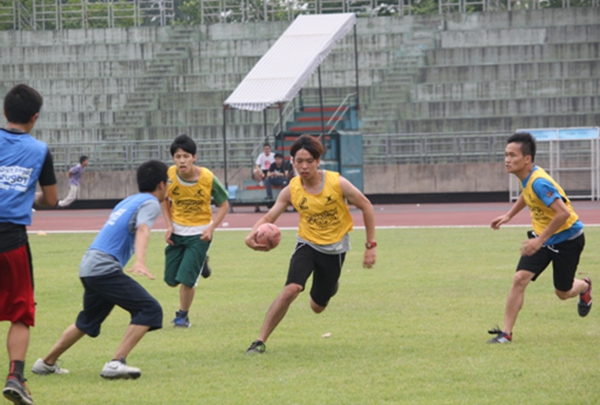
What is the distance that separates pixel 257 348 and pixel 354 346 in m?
0.93

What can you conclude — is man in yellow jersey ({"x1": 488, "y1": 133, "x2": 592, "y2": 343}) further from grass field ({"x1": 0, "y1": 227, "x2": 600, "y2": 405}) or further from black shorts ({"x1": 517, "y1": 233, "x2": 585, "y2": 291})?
grass field ({"x1": 0, "y1": 227, "x2": 600, "y2": 405})

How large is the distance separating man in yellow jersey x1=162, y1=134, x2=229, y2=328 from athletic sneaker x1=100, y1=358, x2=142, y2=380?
2828 millimetres

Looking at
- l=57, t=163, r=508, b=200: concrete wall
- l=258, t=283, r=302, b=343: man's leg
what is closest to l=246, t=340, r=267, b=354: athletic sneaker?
l=258, t=283, r=302, b=343: man's leg

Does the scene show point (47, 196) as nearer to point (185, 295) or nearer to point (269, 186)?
point (185, 295)

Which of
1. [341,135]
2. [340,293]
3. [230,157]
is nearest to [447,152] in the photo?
[341,135]

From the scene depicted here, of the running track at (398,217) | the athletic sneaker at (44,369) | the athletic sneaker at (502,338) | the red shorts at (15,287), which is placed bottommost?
the running track at (398,217)

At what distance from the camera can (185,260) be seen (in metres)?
10.4

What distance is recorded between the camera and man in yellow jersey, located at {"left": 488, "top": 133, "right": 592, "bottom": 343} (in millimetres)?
8812

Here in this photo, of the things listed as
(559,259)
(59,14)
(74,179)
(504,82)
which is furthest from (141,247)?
(59,14)

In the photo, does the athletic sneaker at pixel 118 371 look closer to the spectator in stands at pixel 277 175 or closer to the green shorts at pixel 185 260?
the green shorts at pixel 185 260

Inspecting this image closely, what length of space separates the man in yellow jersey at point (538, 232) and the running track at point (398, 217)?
13.7 meters

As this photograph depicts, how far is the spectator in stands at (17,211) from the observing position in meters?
6.74

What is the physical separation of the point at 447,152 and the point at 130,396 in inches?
1072

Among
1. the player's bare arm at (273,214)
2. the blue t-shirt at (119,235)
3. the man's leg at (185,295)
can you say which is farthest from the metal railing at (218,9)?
the blue t-shirt at (119,235)
